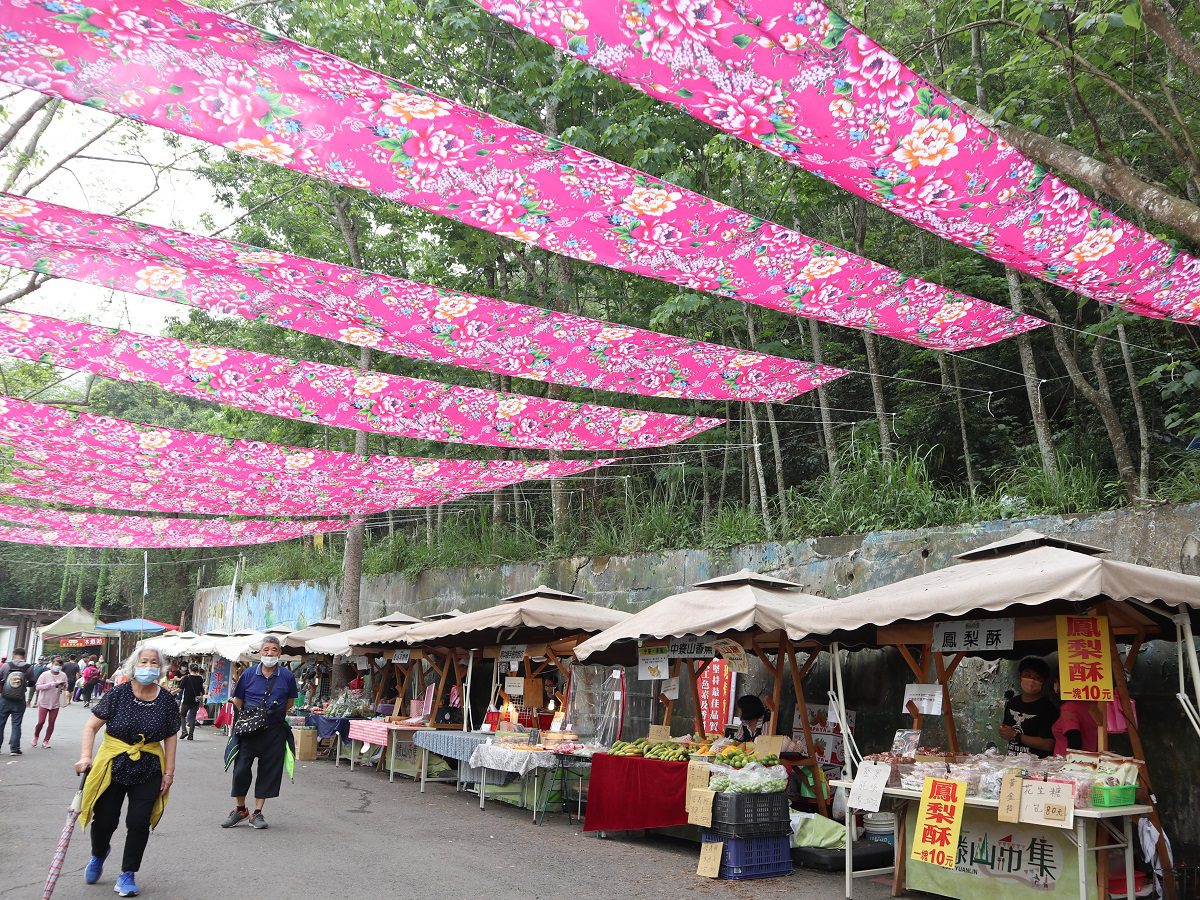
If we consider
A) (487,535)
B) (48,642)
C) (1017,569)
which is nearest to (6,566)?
(48,642)

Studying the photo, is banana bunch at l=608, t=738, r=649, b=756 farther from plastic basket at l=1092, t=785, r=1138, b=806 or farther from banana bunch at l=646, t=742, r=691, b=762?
plastic basket at l=1092, t=785, r=1138, b=806

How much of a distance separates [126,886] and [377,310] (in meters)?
4.06

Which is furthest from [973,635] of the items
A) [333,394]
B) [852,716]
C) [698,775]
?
[333,394]

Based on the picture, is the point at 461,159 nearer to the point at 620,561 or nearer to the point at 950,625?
the point at 950,625

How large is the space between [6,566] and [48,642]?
865 cm

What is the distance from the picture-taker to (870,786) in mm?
5781

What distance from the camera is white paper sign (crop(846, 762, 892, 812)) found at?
5.69m

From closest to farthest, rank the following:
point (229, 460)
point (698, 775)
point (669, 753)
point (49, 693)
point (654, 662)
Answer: point (698, 775) → point (669, 753) → point (654, 662) → point (229, 460) → point (49, 693)

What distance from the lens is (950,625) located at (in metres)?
6.35

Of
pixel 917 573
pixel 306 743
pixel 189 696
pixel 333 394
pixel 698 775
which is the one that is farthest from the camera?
pixel 189 696

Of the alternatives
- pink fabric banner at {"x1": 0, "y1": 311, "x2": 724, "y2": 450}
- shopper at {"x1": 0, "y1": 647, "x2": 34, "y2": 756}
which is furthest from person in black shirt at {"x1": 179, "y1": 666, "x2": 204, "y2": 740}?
pink fabric banner at {"x1": 0, "y1": 311, "x2": 724, "y2": 450}

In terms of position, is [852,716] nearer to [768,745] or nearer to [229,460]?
[768,745]

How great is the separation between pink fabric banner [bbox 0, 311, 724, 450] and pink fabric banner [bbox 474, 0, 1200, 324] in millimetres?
4348

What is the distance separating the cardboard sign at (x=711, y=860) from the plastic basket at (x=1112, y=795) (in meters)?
2.59
